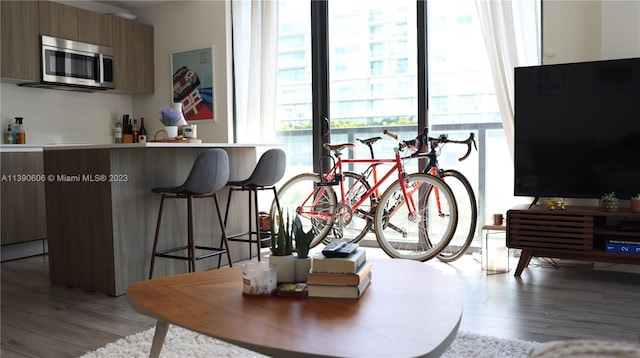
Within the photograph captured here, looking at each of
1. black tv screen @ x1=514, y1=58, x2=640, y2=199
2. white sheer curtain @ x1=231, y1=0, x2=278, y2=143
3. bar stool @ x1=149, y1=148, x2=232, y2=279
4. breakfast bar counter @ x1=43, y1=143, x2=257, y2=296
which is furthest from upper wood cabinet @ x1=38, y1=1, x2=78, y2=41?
black tv screen @ x1=514, y1=58, x2=640, y2=199

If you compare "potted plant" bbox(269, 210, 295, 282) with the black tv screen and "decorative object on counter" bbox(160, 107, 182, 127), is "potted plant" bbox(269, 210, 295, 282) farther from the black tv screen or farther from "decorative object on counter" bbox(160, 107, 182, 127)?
the black tv screen

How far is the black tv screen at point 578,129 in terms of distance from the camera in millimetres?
3479

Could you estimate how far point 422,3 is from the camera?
14.9 ft

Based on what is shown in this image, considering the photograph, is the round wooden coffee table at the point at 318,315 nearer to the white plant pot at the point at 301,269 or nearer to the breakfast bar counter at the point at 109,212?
the white plant pot at the point at 301,269

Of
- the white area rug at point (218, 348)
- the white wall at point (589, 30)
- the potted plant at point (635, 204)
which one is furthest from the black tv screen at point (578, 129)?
the white area rug at point (218, 348)

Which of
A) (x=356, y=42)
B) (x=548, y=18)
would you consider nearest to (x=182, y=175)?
(x=356, y=42)

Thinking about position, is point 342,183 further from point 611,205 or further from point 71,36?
point 71,36

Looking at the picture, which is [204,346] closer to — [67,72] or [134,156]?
[134,156]

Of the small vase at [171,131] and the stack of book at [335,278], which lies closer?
the stack of book at [335,278]

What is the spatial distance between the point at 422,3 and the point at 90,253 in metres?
3.23

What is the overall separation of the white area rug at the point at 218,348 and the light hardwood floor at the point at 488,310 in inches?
4.8

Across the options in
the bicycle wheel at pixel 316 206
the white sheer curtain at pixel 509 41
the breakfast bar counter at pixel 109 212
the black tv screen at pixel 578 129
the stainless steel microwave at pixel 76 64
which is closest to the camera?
the breakfast bar counter at pixel 109 212

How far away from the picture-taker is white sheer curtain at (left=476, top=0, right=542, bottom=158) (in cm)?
405

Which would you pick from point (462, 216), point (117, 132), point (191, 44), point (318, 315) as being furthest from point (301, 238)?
point (117, 132)
